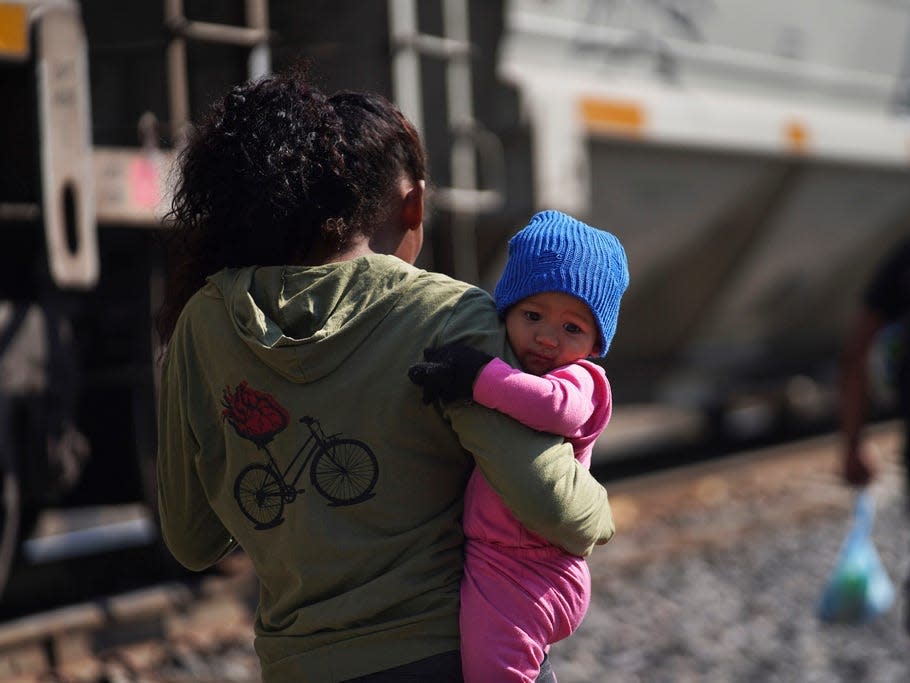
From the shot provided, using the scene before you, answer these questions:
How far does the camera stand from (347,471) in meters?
1.37

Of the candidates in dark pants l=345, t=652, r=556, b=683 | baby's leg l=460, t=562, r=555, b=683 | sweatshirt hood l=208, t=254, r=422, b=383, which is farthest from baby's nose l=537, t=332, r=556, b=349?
dark pants l=345, t=652, r=556, b=683

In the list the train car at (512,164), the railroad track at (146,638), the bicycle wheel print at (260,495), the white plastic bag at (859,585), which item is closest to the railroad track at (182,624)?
the railroad track at (146,638)

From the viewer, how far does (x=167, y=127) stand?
4.28 metres

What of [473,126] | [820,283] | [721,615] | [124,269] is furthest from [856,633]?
[820,283]

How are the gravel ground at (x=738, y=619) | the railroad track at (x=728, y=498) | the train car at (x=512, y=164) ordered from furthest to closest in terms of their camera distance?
the railroad track at (x=728, y=498)
the gravel ground at (x=738, y=619)
the train car at (x=512, y=164)

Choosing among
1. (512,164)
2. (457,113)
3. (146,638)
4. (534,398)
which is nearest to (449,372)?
(534,398)

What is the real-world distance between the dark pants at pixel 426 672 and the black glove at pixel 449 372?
31cm

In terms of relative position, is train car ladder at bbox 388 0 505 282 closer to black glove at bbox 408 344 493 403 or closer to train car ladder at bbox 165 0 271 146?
train car ladder at bbox 165 0 271 146

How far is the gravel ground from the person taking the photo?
407 cm

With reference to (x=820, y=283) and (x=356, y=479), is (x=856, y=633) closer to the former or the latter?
(x=356, y=479)

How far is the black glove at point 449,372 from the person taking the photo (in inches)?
50.8

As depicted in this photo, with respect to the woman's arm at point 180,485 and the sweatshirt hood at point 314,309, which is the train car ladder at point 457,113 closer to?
the woman's arm at point 180,485

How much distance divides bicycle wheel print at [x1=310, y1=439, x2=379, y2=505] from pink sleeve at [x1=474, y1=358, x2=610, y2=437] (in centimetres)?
16

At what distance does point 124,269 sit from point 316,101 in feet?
10.7
